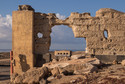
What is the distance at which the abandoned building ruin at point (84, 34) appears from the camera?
11898 mm

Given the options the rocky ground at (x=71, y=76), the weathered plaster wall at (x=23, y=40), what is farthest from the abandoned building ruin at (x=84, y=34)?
the rocky ground at (x=71, y=76)

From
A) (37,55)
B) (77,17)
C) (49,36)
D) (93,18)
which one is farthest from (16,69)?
(93,18)

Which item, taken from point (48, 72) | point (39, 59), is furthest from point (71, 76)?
point (39, 59)

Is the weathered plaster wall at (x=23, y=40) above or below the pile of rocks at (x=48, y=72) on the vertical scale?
above

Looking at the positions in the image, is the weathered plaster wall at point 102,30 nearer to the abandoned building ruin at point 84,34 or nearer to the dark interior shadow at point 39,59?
the abandoned building ruin at point 84,34

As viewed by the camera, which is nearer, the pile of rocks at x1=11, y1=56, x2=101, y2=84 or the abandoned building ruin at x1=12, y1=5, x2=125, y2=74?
the pile of rocks at x1=11, y1=56, x2=101, y2=84

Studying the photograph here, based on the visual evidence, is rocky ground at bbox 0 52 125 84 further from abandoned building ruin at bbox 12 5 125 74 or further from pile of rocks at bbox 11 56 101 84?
abandoned building ruin at bbox 12 5 125 74

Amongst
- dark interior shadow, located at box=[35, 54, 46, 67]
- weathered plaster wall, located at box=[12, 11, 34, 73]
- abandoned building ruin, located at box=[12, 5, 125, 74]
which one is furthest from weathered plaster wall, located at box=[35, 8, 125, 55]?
weathered plaster wall, located at box=[12, 11, 34, 73]

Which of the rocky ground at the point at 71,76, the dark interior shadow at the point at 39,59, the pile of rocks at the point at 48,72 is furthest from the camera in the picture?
the dark interior shadow at the point at 39,59

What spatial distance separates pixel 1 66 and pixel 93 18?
1163cm

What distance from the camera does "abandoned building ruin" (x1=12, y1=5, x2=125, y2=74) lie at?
1190 cm

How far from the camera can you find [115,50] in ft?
39.0

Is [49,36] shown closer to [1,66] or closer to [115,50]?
[115,50]

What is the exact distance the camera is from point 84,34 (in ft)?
39.1
